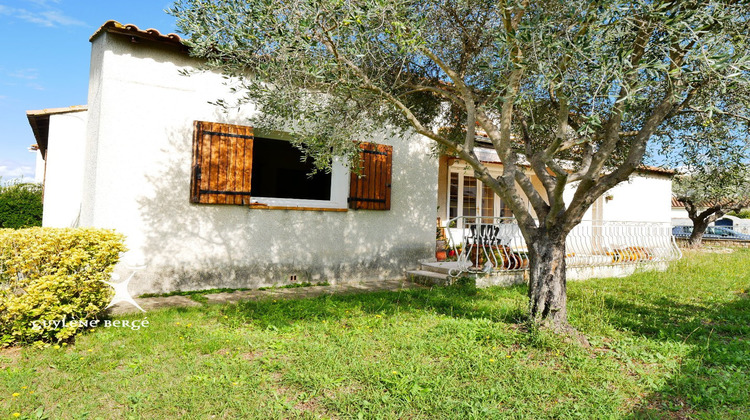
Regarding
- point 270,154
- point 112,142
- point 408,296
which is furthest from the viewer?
point 270,154

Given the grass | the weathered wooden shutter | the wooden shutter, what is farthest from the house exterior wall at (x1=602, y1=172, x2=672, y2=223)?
the weathered wooden shutter

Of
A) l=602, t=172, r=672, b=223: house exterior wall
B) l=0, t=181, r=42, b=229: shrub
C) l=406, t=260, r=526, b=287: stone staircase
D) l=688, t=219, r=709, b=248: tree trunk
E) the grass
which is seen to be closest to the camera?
the grass

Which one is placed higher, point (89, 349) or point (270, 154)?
point (270, 154)

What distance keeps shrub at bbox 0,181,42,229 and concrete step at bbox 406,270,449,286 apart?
11588 millimetres

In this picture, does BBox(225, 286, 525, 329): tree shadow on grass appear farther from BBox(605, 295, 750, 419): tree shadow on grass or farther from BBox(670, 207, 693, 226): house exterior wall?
BBox(670, 207, 693, 226): house exterior wall

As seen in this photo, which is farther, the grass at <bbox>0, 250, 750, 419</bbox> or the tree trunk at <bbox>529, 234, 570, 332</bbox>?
the tree trunk at <bbox>529, 234, 570, 332</bbox>

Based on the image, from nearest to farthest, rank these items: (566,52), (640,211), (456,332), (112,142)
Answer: (566,52), (456,332), (112,142), (640,211)

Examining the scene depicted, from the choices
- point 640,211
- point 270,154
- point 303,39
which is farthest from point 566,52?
point 640,211

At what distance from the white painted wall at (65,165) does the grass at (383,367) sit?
16.7 ft

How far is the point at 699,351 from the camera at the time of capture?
5051 millimetres

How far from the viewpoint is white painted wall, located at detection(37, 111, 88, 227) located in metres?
9.36

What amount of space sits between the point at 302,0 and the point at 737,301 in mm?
9400

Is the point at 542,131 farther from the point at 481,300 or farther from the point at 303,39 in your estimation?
the point at 303,39

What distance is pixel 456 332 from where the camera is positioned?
5.41m
